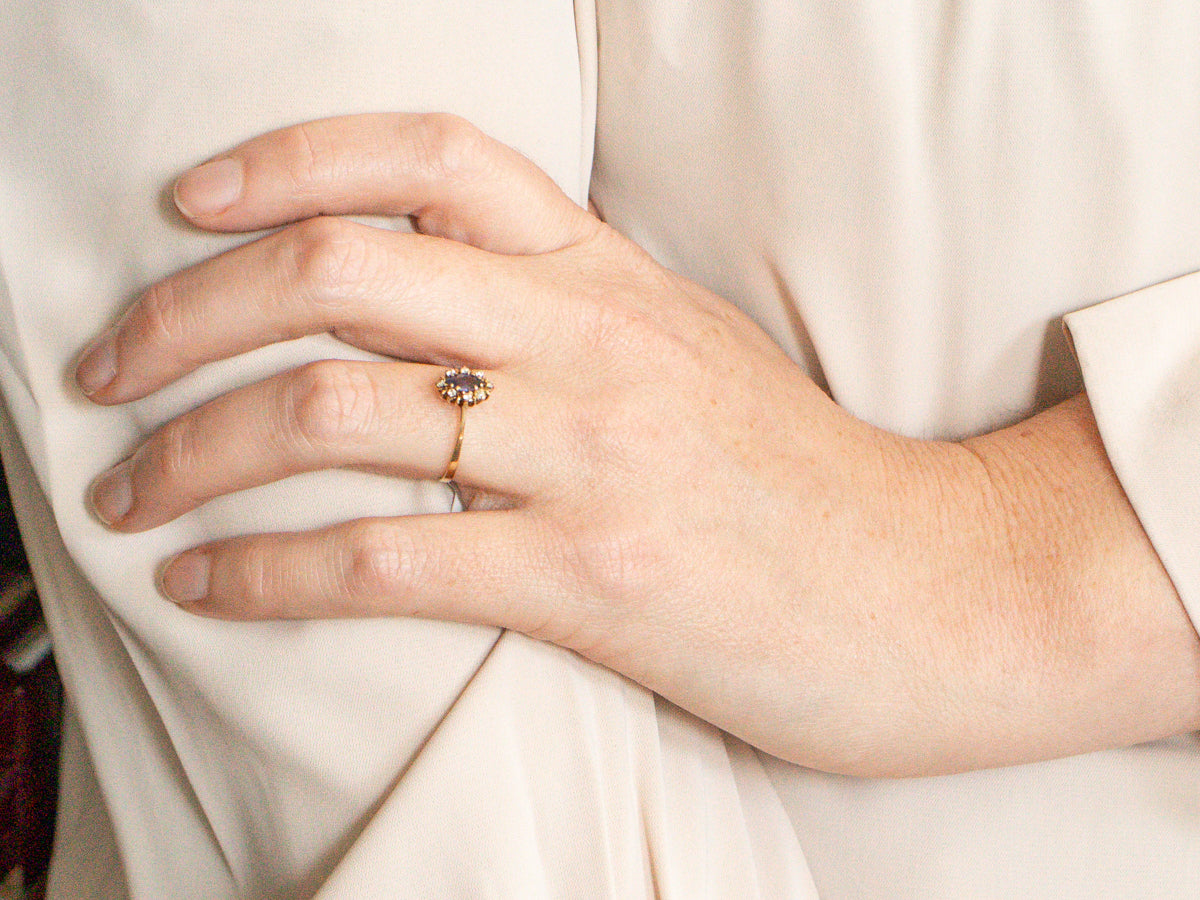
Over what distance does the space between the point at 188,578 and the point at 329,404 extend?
171 millimetres

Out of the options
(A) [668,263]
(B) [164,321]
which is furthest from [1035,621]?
(B) [164,321]

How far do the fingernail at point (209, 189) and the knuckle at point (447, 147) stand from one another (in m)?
0.11

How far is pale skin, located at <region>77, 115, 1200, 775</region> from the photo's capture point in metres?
0.57

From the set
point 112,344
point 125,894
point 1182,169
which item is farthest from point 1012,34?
point 125,894

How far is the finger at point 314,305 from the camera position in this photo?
0.56 meters

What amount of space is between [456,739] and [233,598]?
17cm

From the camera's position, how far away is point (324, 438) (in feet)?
1.84

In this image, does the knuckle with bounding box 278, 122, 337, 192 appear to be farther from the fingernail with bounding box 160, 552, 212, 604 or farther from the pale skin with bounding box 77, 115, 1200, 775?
the fingernail with bounding box 160, 552, 212, 604

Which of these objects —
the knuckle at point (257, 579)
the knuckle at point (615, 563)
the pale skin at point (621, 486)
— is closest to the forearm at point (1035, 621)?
the pale skin at point (621, 486)

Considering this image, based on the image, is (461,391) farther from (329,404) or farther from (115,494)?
(115,494)

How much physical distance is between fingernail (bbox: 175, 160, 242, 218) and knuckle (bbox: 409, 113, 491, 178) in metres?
0.11

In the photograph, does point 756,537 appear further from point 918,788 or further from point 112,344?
point 112,344

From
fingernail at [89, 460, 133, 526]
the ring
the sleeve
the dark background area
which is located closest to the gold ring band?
the ring

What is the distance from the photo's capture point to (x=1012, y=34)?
661 millimetres
